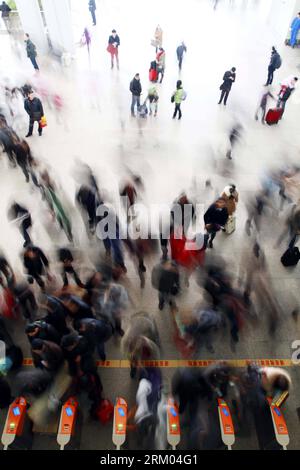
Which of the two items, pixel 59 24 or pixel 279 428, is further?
pixel 59 24

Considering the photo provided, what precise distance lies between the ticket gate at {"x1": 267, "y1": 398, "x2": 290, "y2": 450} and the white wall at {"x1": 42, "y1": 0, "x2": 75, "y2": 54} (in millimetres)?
15472

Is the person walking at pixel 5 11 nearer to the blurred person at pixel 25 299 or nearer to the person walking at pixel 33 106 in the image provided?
the person walking at pixel 33 106

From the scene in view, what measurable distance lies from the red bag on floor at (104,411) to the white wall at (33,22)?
1537 cm

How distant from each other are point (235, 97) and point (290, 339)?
9.85 m

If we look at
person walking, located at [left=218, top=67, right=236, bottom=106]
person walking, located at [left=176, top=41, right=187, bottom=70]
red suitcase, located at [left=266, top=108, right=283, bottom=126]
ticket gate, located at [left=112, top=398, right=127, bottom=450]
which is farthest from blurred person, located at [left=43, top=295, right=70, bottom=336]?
person walking, located at [left=176, top=41, right=187, bottom=70]

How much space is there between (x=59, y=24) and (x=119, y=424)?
1528 centimetres

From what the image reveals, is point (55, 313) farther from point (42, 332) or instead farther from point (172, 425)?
point (172, 425)

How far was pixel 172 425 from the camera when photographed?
14.3 feet

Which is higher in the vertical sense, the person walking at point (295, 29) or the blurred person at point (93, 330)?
the person walking at point (295, 29)

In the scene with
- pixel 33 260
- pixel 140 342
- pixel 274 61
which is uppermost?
pixel 274 61

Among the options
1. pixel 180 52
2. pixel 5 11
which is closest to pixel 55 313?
pixel 180 52

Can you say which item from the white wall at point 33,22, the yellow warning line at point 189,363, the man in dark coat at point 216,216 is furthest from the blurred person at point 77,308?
the white wall at point 33,22

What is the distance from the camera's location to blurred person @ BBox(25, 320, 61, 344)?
Answer: 442 centimetres

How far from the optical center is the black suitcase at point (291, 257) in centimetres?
661
